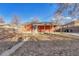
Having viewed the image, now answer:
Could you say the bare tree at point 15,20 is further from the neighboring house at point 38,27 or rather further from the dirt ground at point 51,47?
the dirt ground at point 51,47

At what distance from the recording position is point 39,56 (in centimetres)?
360

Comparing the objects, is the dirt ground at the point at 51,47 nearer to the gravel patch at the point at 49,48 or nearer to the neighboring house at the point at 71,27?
the gravel patch at the point at 49,48

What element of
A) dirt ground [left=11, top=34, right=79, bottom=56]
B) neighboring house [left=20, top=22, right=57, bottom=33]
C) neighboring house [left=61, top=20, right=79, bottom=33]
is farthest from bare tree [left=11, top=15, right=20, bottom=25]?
neighboring house [left=61, top=20, right=79, bottom=33]

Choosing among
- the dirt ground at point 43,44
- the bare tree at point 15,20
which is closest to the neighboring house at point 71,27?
the dirt ground at point 43,44

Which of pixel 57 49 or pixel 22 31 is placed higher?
pixel 22 31

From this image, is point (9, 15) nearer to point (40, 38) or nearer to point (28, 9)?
point (28, 9)

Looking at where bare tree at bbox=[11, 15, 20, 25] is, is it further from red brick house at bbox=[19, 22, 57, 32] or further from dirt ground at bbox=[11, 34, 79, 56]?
dirt ground at bbox=[11, 34, 79, 56]

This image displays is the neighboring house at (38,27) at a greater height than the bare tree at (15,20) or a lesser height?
lesser

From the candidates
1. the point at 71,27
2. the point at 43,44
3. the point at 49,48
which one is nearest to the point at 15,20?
the point at 43,44

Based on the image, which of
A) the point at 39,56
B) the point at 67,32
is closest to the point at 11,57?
the point at 39,56

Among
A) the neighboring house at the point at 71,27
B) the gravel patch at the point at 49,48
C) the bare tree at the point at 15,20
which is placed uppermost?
the bare tree at the point at 15,20

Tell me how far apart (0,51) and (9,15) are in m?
0.57

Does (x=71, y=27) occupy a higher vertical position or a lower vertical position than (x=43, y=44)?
higher

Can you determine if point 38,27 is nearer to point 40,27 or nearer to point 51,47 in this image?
point 40,27
